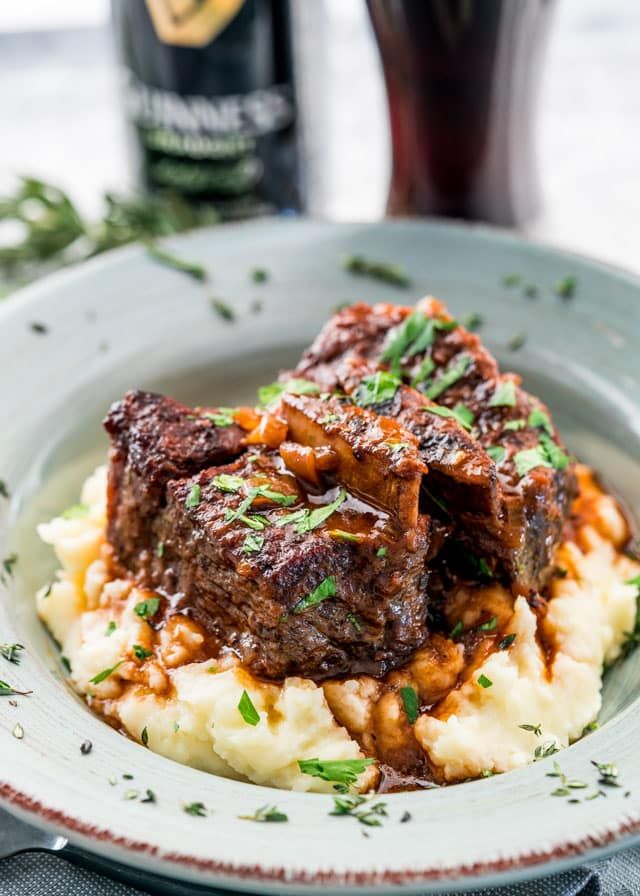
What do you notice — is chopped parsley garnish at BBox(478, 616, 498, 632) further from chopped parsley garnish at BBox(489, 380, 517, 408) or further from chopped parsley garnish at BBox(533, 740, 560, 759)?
chopped parsley garnish at BBox(489, 380, 517, 408)

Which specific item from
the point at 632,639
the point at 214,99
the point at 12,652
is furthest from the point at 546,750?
the point at 214,99

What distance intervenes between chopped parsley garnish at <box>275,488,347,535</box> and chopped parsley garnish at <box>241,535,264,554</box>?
11 cm

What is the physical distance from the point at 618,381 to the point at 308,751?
113 inches

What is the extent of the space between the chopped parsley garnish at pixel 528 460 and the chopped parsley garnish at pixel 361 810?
1.69 metres

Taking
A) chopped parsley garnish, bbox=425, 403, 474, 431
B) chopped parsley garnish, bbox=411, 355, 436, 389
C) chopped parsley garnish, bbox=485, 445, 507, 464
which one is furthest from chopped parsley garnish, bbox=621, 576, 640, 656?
chopped parsley garnish, bbox=411, 355, 436, 389

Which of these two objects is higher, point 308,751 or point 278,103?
point 278,103

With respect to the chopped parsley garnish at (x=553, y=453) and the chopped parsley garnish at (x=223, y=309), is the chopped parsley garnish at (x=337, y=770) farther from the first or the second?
the chopped parsley garnish at (x=223, y=309)

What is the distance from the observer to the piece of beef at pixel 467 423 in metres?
4.70

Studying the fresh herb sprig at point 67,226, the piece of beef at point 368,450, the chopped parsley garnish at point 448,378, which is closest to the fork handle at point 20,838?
the piece of beef at point 368,450

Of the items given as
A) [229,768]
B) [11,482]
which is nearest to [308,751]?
[229,768]

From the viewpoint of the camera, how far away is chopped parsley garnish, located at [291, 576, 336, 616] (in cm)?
441

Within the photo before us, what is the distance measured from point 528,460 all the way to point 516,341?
5.25ft

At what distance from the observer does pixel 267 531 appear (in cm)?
449

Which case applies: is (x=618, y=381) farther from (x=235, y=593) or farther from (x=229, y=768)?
(x=229, y=768)
